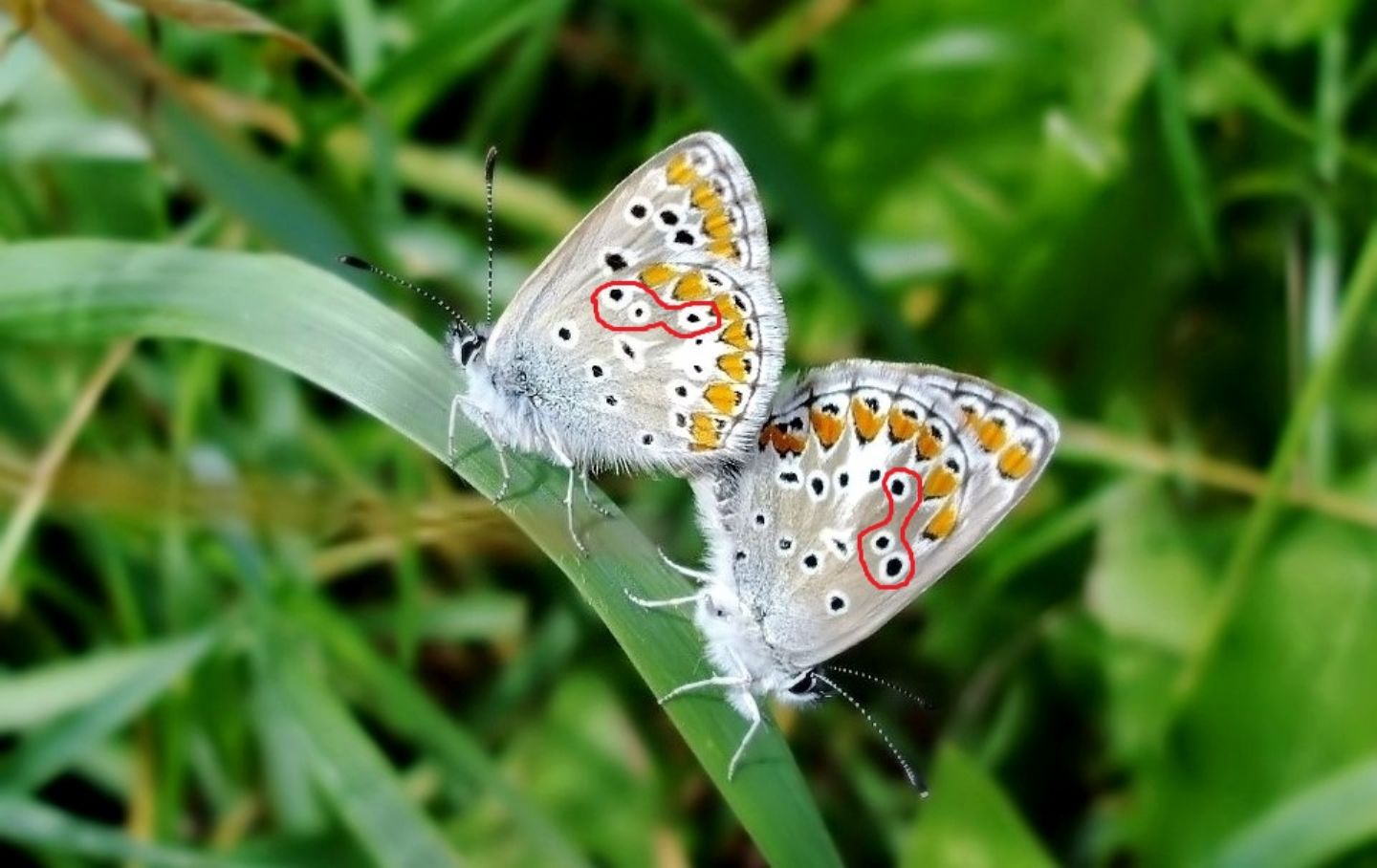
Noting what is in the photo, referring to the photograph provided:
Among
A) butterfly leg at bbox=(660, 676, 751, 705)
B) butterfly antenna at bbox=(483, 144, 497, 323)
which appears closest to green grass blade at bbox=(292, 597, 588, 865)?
butterfly antenna at bbox=(483, 144, 497, 323)

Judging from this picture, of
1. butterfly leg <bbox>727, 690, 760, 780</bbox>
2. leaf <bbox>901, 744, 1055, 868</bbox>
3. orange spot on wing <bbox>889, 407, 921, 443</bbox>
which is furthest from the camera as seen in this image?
leaf <bbox>901, 744, 1055, 868</bbox>

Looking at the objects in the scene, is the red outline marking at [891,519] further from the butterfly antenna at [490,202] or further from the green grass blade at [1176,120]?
the green grass blade at [1176,120]

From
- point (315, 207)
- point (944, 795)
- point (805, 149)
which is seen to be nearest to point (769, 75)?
point (805, 149)

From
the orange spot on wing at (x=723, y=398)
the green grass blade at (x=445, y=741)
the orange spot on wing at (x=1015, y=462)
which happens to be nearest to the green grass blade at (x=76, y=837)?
the green grass blade at (x=445, y=741)

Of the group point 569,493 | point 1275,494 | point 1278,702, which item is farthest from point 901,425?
point 1278,702

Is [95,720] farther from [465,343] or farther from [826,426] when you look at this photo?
[826,426]

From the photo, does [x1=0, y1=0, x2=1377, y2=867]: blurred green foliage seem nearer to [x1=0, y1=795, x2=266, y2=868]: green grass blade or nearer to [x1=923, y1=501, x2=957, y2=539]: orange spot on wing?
[x1=0, y1=795, x2=266, y2=868]: green grass blade
